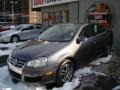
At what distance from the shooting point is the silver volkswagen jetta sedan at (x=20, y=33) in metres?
21.2

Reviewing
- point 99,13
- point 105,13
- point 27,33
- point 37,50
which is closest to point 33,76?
point 37,50

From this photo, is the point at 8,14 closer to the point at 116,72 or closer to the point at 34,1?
the point at 34,1

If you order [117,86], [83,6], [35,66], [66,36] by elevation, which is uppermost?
[83,6]

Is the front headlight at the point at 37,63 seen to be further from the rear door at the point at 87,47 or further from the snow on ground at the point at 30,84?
the rear door at the point at 87,47

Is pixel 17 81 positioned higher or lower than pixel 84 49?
lower

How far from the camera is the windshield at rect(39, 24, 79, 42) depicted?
916cm

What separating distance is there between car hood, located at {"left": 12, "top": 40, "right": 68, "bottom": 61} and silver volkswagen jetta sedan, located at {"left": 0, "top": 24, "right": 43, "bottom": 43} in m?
12.3

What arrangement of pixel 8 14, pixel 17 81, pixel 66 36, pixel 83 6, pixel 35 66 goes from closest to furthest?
pixel 35 66 < pixel 17 81 < pixel 66 36 < pixel 83 6 < pixel 8 14

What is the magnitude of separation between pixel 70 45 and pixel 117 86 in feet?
5.55

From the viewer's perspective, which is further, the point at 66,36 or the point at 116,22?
the point at 116,22

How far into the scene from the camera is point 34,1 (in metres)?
29.3

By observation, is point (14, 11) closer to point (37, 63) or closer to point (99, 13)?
point (99, 13)

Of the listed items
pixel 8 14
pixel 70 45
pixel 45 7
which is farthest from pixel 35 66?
pixel 8 14

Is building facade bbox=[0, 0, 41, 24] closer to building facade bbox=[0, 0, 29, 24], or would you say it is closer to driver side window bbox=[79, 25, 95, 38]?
building facade bbox=[0, 0, 29, 24]
